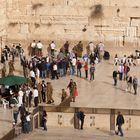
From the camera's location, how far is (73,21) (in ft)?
118

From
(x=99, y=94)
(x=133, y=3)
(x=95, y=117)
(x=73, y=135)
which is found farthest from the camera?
(x=133, y=3)

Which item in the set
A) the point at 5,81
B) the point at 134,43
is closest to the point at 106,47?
the point at 134,43

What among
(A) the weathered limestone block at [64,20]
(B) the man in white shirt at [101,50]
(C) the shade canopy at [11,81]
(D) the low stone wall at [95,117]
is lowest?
(D) the low stone wall at [95,117]

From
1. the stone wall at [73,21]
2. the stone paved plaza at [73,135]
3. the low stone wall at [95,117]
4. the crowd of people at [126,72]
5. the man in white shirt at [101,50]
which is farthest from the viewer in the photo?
the stone wall at [73,21]

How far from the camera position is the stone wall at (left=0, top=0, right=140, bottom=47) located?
35594 mm

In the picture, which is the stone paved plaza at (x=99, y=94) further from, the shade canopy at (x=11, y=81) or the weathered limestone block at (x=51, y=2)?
the weathered limestone block at (x=51, y=2)

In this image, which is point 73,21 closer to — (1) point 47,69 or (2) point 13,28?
(2) point 13,28

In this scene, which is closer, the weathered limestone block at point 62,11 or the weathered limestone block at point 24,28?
the weathered limestone block at point 62,11

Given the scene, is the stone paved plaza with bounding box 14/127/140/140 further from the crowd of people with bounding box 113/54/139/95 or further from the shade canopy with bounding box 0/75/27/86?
the crowd of people with bounding box 113/54/139/95

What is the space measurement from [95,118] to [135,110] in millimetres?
1484

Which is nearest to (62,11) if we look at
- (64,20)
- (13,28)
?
(64,20)

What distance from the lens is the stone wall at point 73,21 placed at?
35594 millimetres

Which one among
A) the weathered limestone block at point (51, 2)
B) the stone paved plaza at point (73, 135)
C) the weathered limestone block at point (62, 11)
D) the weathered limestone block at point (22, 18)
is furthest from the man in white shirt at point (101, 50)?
the stone paved plaza at point (73, 135)

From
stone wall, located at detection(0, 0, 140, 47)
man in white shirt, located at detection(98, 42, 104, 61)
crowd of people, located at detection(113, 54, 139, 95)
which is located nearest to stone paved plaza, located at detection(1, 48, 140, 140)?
crowd of people, located at detection(113, 54, 139, 95)
